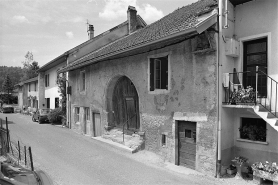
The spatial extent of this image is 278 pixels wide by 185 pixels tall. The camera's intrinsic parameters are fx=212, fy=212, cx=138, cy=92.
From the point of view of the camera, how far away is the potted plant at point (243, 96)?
6.29 metres

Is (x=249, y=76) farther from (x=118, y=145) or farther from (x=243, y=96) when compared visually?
(x=118, y=145)

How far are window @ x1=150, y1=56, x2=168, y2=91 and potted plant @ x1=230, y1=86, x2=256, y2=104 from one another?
277cm

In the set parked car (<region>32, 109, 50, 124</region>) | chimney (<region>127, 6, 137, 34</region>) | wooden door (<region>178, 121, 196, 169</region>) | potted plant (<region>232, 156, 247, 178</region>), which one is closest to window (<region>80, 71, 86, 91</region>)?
chimney (<region>127, 6, 137, 34</region>)

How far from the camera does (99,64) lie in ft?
41.4

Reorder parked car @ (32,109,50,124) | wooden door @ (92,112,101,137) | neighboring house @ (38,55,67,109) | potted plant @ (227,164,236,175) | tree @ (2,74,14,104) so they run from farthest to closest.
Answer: tree @ (2,74,14,104), neighboring house @ (38,55,67,109), parked car @ (32,109,50,124), wooden door @ (92,112,101,137), potted plant @ (227,164,236,175)

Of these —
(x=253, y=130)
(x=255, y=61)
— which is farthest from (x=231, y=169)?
(x=255, y=61)

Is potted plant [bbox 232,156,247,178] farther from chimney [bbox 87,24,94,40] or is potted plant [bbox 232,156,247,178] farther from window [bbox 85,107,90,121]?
chimney [bbox 87,24,94,40]

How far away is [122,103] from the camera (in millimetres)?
11914

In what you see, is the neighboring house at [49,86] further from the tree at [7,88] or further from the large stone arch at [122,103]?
the tree at [7,88]

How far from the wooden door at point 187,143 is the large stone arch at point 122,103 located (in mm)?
3334

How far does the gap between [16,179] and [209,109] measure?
5523mm

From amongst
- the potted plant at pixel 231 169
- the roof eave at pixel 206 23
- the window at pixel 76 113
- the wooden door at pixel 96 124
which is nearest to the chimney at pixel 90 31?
the window at pixel 76 113

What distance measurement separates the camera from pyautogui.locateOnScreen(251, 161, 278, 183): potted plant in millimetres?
5668

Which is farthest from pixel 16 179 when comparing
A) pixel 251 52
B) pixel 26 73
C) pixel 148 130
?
pixel 26 73
